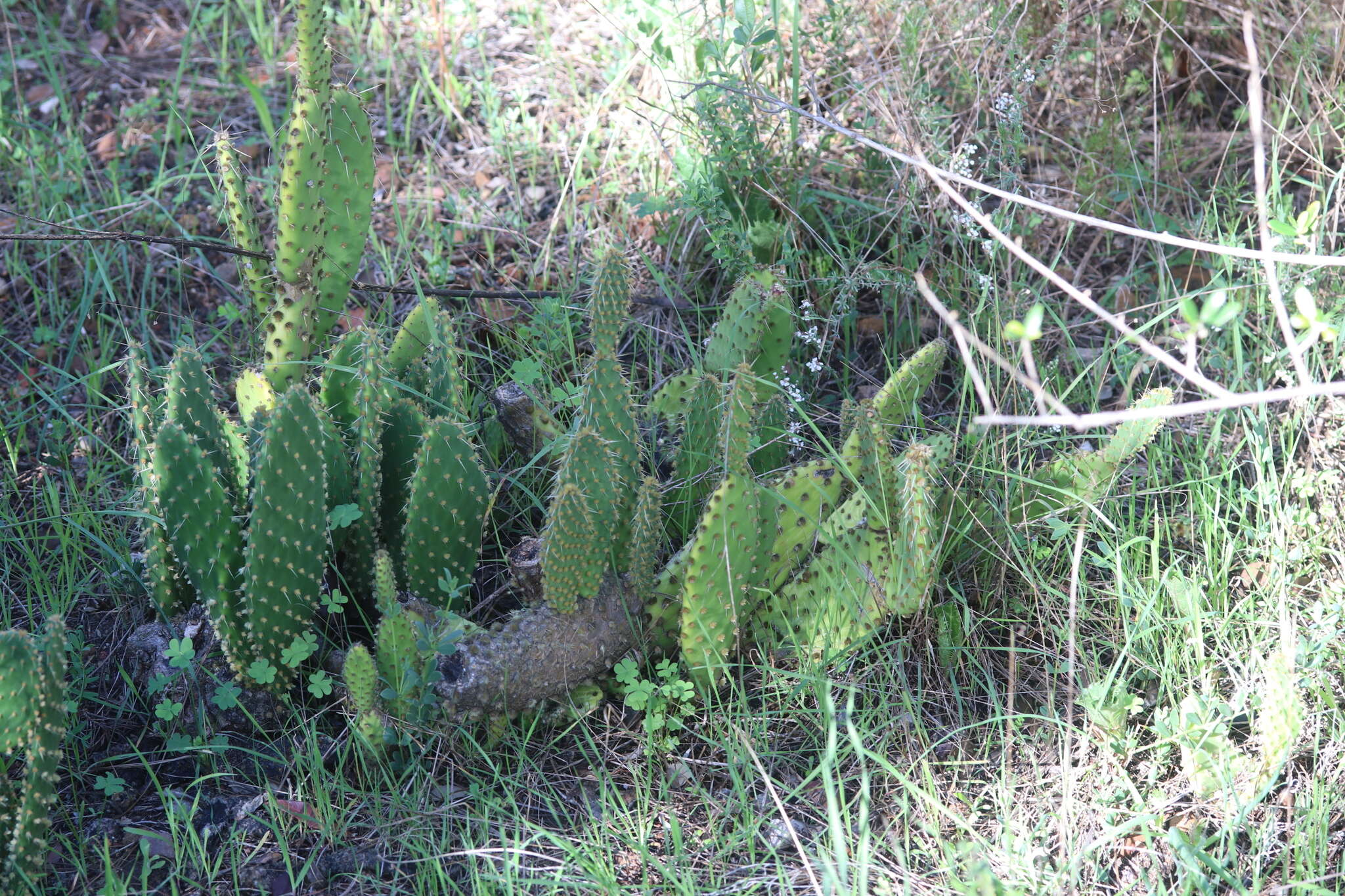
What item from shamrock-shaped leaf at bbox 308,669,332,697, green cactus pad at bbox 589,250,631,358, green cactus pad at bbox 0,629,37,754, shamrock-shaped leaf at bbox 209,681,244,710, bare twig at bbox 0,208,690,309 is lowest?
shamrock-shaped leaf at bbox 209,681,244,710

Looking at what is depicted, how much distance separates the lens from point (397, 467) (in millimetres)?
2355

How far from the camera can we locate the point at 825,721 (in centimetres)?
214

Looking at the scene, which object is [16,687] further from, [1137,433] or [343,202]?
[1137,433]

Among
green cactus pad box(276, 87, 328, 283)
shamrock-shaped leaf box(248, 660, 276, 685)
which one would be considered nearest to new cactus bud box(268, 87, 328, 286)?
green cactus pad box(276, 87, 328, 283)

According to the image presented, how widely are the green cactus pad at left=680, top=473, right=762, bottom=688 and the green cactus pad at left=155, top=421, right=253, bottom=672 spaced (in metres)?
0.88

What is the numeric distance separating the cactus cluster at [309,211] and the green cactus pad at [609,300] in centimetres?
58

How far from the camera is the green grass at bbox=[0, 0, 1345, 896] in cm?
199

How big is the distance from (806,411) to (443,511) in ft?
3.29

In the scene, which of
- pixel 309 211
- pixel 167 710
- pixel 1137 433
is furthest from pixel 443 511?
pixel 1137 433

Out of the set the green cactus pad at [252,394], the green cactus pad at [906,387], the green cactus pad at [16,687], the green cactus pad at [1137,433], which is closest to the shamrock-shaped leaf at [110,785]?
the green cactus pad at [16,687]

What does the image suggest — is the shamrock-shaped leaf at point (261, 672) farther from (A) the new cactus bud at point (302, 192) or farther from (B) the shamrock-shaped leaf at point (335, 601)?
(A) the new cactus bud at point (302, 192)

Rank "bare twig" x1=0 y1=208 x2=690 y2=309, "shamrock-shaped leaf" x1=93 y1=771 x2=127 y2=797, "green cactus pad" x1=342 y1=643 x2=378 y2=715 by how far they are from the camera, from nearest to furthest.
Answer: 1. "green cactus pad" x1=342 y1=643 x2=378 y2=715
2. "shamrock-shaped leaf" x1=93 y1=771 x2=127 y2=797
3. "bare twig" x1=0 y1=208 x2=690 y2=309

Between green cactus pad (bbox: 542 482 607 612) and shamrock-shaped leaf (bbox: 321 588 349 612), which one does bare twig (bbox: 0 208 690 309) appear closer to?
shamrock-shaped leaf (bbox: 321 588 349 612)

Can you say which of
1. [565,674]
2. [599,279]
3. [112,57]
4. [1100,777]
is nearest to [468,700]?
[565,674]
